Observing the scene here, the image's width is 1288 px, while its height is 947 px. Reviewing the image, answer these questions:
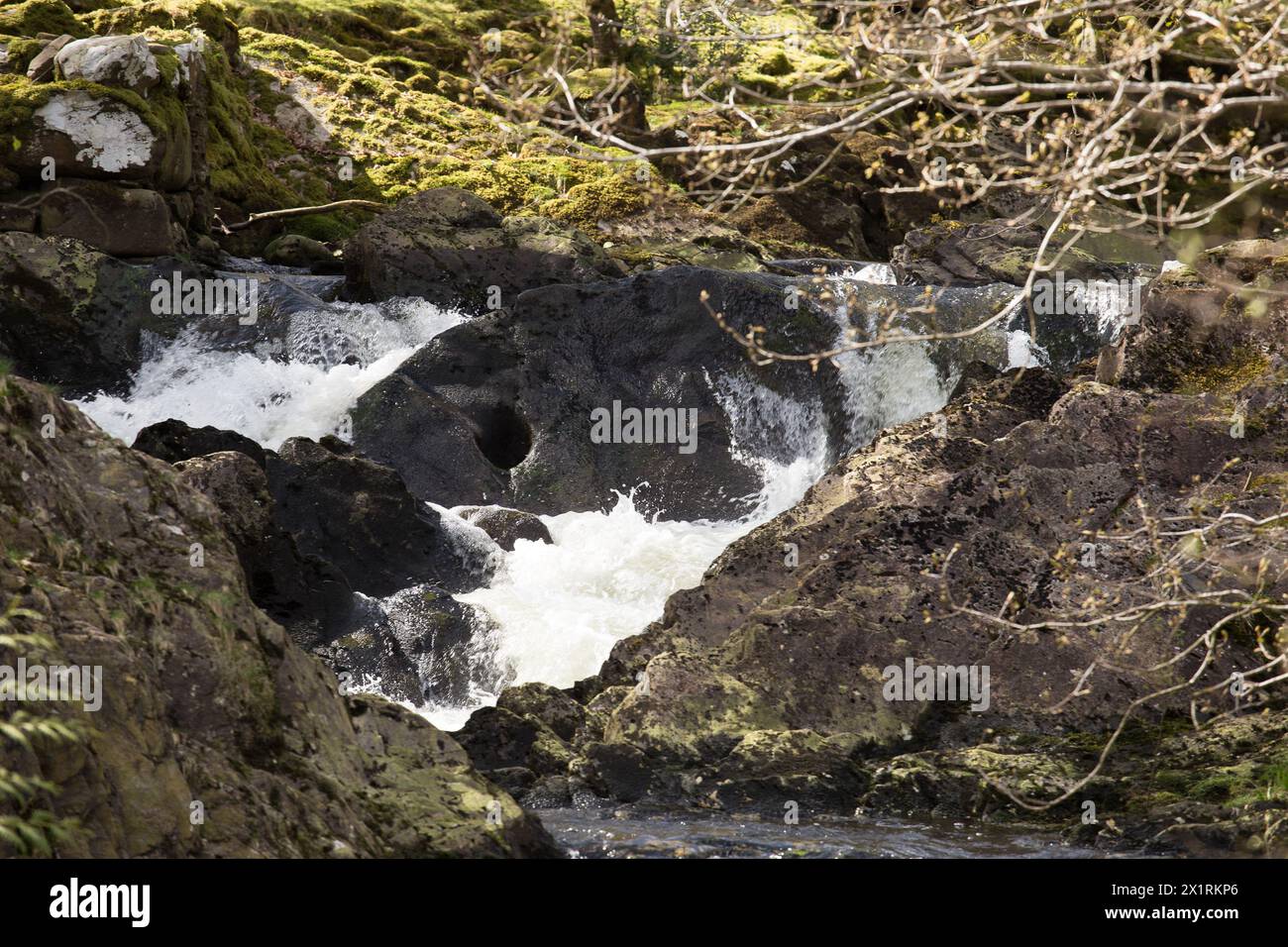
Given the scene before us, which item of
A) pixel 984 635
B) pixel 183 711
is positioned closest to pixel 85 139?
pixel 984 635

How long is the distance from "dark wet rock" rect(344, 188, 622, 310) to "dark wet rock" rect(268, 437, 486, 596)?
6.70 m

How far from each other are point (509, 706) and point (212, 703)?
5.08m

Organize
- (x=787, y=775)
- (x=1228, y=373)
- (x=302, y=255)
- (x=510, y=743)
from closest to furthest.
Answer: (x=787, y=775)
(x=510, y=743)
(x=1228, y=373)
(x=302, y=255)

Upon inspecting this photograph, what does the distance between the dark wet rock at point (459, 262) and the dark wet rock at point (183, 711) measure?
15.7 metres

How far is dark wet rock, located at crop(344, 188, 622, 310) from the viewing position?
22641mm

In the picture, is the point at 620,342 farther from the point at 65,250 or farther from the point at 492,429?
the point at 65,250

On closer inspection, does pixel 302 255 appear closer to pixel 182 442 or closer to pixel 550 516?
pixel 550 516

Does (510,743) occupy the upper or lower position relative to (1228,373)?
lower

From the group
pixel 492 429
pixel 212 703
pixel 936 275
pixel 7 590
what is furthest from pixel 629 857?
pixel 936 275

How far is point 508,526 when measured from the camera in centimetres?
1723

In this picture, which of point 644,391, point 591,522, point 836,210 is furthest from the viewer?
point 836,210

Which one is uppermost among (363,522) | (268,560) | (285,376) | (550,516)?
(285,376)

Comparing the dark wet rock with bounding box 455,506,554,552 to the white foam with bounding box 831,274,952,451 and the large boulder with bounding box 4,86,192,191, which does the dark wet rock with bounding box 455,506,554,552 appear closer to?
the white foam with bounding box 831,274,952,451

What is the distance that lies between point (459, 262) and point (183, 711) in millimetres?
17365
